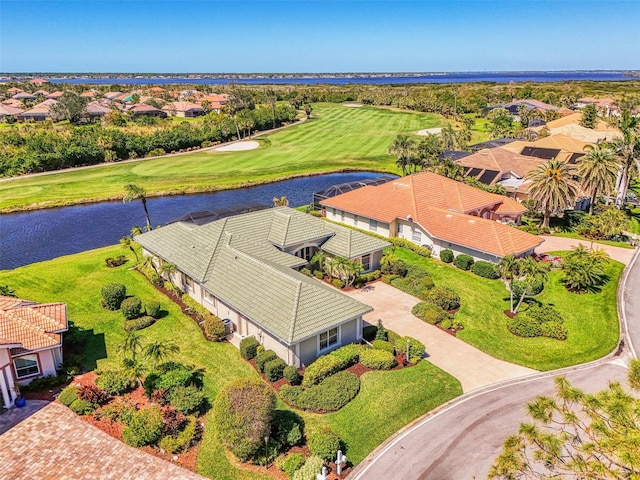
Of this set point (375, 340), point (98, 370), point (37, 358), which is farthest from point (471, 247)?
point (37, 358)

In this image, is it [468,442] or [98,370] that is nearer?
[468,442]

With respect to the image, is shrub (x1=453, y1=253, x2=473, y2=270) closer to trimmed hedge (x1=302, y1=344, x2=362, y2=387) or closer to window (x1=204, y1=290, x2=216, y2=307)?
trimmed hedge (x1=302, y1=344, x2=362, y2=387)

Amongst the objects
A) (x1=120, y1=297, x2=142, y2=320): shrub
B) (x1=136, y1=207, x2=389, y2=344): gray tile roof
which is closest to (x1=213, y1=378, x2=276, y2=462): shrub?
(x1=136, y1=207, x2=389, y2=344): gray tile roof

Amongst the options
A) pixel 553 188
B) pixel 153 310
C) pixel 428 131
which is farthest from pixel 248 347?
pixel 428 131

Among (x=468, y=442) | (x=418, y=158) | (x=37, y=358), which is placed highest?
(x=418, y=158)

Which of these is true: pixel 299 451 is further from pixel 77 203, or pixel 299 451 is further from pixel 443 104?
pixel 443 104

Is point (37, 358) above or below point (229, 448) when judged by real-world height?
above

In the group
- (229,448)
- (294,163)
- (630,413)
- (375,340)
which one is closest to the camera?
(630,413)
